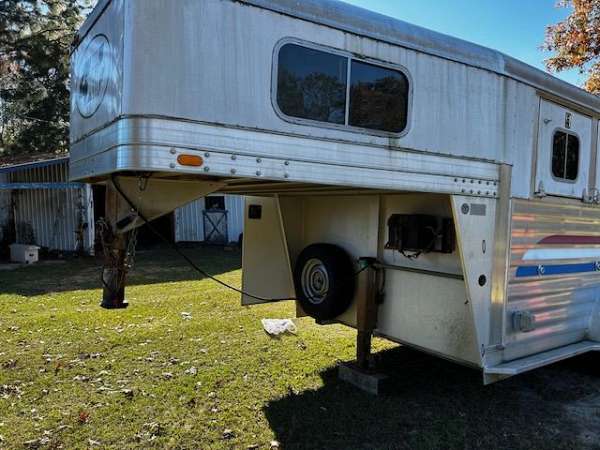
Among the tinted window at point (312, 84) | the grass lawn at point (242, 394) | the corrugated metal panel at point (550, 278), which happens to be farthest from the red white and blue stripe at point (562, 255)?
the tinted window at point (312, 84)

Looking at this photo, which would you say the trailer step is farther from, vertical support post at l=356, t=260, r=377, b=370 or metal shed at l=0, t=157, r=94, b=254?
metal shed at l=0, t=157, r=94, b=254

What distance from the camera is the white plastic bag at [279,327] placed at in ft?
19.7

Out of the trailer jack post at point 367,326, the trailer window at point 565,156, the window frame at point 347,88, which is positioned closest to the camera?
the window frame at point 347,88

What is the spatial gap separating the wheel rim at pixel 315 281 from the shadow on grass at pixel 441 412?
0.76m

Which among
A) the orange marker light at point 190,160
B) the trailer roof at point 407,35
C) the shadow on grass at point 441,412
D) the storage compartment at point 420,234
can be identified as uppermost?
the trailer roof at point 407,35

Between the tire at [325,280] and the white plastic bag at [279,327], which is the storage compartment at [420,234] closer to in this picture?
the tire at [325,280]

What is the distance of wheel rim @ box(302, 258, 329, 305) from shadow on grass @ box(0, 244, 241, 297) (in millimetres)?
5750

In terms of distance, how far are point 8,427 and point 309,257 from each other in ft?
9.29

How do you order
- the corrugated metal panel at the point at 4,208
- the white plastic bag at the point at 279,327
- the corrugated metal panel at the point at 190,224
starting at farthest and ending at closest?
the corrugated metal panel at the point at 190,224 → the corrugated metal panel at the point at 4,208 → the white plastic bag at the point at 279,327

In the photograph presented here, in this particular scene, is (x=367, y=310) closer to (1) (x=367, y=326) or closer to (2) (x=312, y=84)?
(1) (x=367, y=326)

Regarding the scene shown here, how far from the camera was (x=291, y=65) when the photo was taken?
2.79m

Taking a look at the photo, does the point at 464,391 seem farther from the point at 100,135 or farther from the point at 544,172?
the point at 100,135

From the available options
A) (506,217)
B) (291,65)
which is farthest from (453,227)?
(291,65)

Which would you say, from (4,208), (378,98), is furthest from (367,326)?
(4,208)
